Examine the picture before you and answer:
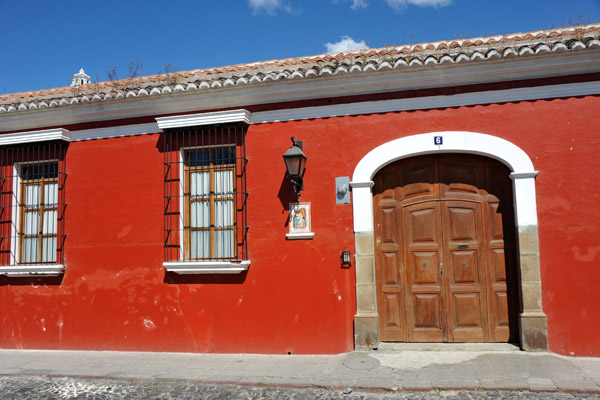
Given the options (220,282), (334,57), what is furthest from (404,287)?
(334,57)

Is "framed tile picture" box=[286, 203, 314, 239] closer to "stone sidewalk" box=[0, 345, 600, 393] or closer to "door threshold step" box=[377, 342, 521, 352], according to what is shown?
"stone sidewalk" box=[0, 345, 600, 393]

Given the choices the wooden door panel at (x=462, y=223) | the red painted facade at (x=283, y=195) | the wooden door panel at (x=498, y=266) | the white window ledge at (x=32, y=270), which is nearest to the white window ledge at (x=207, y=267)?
the red painted facade at (x=283, y=195)

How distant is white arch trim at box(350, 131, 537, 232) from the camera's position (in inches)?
236

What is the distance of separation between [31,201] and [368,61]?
18.1ft

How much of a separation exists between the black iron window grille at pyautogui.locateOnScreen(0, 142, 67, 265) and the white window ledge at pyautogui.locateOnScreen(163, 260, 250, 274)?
210 cm

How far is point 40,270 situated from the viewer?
24.0 ft

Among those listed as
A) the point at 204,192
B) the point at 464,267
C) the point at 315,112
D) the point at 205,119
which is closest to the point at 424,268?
the point at 464,267

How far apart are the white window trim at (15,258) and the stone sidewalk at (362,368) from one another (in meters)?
1.20

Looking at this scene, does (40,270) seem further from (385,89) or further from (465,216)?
(465,216)

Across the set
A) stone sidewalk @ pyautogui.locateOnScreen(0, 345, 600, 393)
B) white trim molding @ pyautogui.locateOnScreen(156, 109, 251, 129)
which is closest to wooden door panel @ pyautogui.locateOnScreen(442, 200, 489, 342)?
stone sidewalk @ pyautogui.locateOnScreen(0, 345, 600, 393)

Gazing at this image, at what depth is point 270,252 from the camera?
667 cm

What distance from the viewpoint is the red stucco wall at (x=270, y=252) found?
5.91m

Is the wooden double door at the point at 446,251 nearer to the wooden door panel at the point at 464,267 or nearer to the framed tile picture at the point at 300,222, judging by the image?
the wooden door panel at the point at 464,267

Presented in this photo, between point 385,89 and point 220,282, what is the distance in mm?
3337
